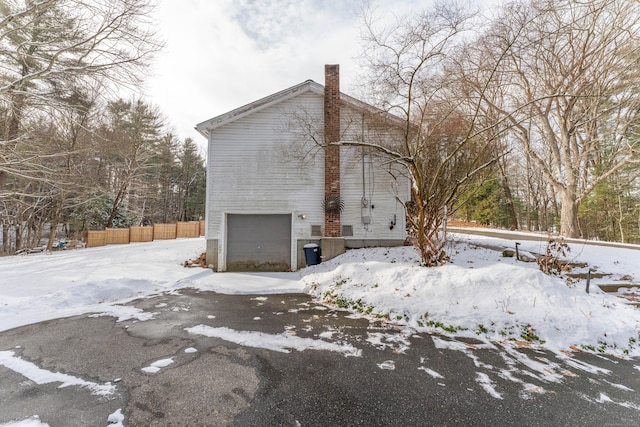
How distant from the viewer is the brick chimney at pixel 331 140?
9.04m

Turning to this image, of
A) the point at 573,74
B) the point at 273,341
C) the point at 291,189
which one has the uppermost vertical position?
the point at 573,74

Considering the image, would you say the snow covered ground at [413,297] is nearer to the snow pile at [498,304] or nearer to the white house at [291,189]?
the snow pile at [498,304]

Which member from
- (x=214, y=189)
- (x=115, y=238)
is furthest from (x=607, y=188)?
(x=115, y=238)

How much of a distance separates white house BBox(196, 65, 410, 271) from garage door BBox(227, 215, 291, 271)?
0.03 m

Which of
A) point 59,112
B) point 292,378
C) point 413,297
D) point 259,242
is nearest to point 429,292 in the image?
point 413,297

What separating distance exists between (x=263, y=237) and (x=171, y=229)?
14.4 meters

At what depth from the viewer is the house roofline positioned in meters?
8.77

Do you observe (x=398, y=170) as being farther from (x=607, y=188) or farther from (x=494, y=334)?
(x=607, y=188)

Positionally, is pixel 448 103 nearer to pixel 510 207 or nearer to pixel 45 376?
pixel 45 376

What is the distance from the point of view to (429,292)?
5.04m

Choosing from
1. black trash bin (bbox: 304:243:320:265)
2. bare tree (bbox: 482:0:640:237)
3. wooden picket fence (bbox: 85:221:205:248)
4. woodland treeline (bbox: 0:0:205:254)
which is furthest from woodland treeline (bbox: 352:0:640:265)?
wooden picket fence (bbox: 85:221:205:248)

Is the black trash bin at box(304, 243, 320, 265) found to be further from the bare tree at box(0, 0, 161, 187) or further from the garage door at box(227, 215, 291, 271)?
the bare tree at box(0, 0, 161, 187)

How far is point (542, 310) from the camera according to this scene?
13.9ft

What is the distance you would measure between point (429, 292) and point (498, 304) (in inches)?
44.1
